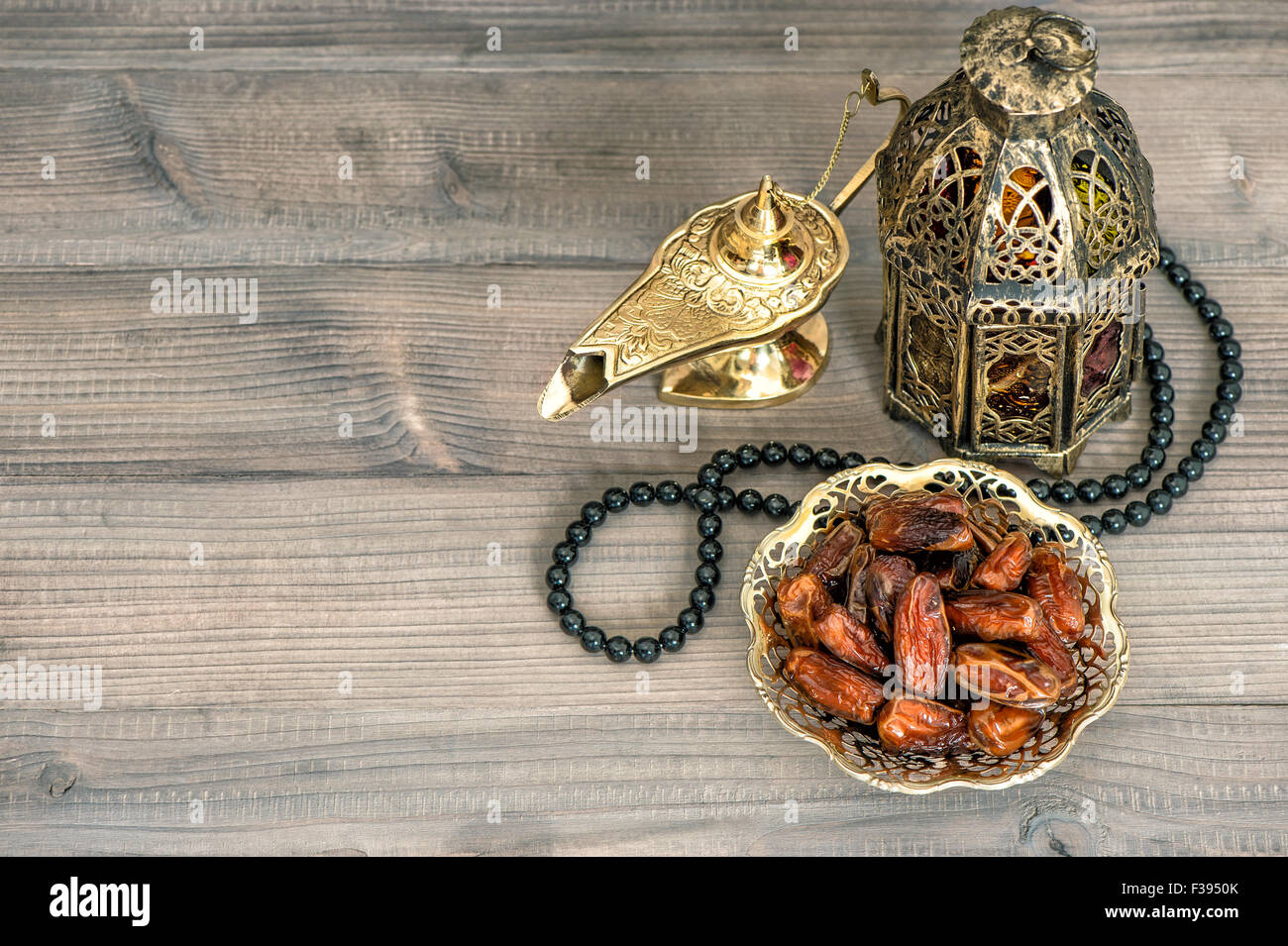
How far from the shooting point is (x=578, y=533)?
3.25 feet

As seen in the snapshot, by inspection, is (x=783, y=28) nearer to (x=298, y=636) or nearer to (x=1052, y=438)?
(x=1052, y=438)

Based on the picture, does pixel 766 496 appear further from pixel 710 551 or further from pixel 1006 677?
pixel 1006 677

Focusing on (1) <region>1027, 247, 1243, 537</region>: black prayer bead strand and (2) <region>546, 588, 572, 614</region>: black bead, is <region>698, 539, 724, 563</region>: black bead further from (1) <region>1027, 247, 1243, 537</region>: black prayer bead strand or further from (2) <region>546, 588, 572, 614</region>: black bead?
(1) <region>1027, 247, 1243, 537</region>: black prayer bead strand

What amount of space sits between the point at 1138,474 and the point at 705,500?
33 centimetres

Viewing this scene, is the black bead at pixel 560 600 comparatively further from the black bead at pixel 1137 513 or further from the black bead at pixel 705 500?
the black bead at pixel 1137 513

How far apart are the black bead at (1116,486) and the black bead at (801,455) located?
0.22m

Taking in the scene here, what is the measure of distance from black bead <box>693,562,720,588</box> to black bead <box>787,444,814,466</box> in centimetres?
11

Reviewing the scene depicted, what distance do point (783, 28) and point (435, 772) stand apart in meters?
0.73

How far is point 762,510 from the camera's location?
100 cm

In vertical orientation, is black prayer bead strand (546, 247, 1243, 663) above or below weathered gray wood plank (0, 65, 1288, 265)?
below

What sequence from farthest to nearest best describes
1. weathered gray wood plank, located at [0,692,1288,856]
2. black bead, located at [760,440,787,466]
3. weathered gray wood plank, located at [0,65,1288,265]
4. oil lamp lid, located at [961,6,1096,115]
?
weathered gray wood plank, located at [0,65,1288,265], black bead, located at [760,440,787,466], weathered gray wood plank, located at [0,692,1288,856], oil lamp lid, located at [961,6,1096,115]

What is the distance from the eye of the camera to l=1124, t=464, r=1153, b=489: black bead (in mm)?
997

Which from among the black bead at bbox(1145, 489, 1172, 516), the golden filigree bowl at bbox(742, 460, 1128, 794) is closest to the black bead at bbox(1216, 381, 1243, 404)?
the black bead at bbox(1145, 489, 1172, 516)

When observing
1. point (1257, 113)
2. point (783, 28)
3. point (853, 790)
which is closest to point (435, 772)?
point (853, 790)
